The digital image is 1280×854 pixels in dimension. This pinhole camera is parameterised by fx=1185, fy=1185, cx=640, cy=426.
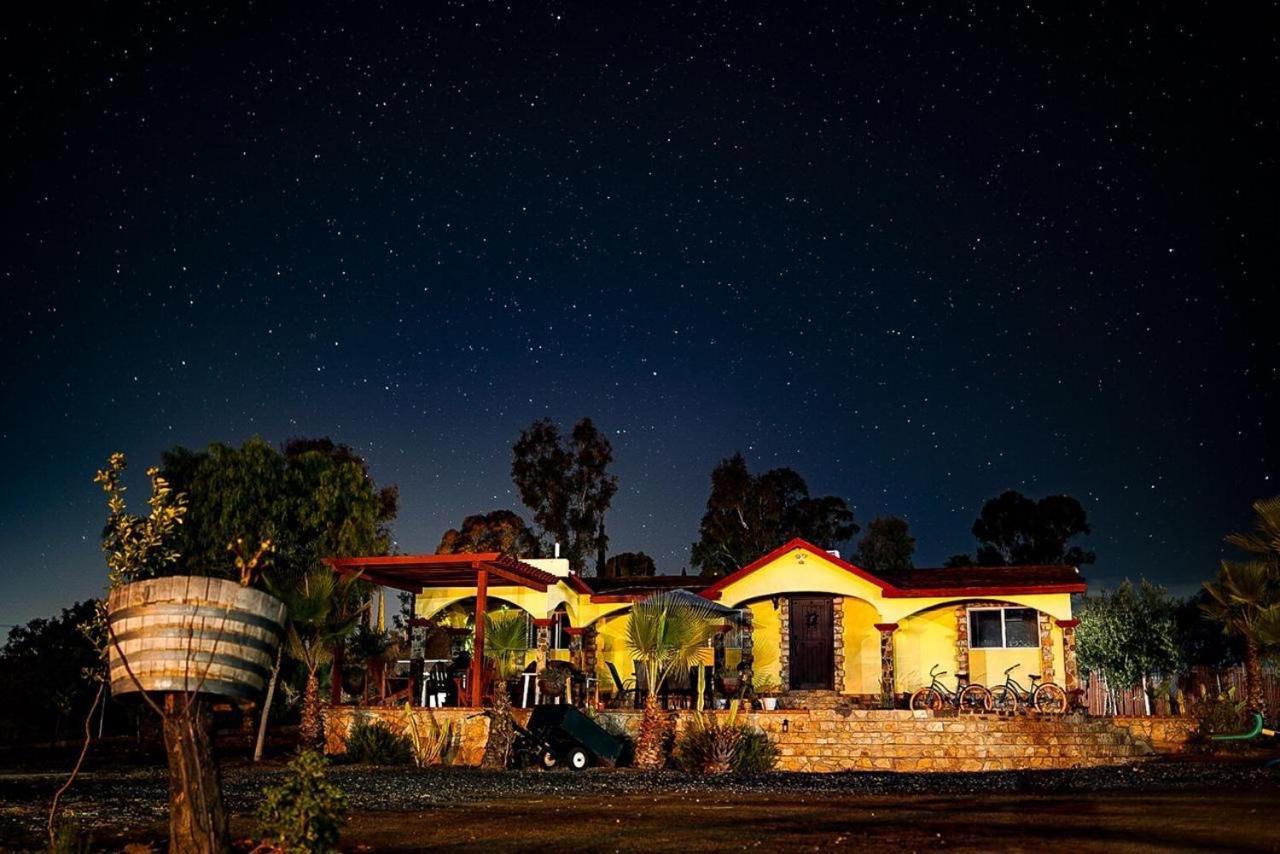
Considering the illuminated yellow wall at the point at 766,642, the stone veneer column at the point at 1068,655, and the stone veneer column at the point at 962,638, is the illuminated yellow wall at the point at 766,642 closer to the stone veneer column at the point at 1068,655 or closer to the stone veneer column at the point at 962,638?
the stone veneer column at the point at 962,638

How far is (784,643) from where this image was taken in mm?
27156

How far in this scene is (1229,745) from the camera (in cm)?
2092

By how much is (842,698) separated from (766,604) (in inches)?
121

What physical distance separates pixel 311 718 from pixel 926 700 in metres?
11.6

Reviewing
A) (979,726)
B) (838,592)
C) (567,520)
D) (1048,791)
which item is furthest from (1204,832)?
(567,520)

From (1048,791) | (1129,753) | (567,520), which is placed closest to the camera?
(1048,791)

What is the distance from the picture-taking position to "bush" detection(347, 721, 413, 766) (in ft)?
66.2

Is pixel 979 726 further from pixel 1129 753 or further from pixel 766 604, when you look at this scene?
pixel 766 604

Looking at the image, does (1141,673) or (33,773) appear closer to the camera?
(33,773)

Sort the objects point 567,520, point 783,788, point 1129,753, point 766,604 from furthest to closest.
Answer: point 567,520
point 766,604
point 1129,753
point 783,788

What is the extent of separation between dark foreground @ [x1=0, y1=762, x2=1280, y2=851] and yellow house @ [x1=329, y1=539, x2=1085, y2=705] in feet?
26.5

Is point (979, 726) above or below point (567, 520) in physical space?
below

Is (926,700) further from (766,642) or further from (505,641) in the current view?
(505,641)

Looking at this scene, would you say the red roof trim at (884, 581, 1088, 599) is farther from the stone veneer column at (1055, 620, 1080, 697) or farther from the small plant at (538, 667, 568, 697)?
the small plant at (538, 667, 568, 697)
